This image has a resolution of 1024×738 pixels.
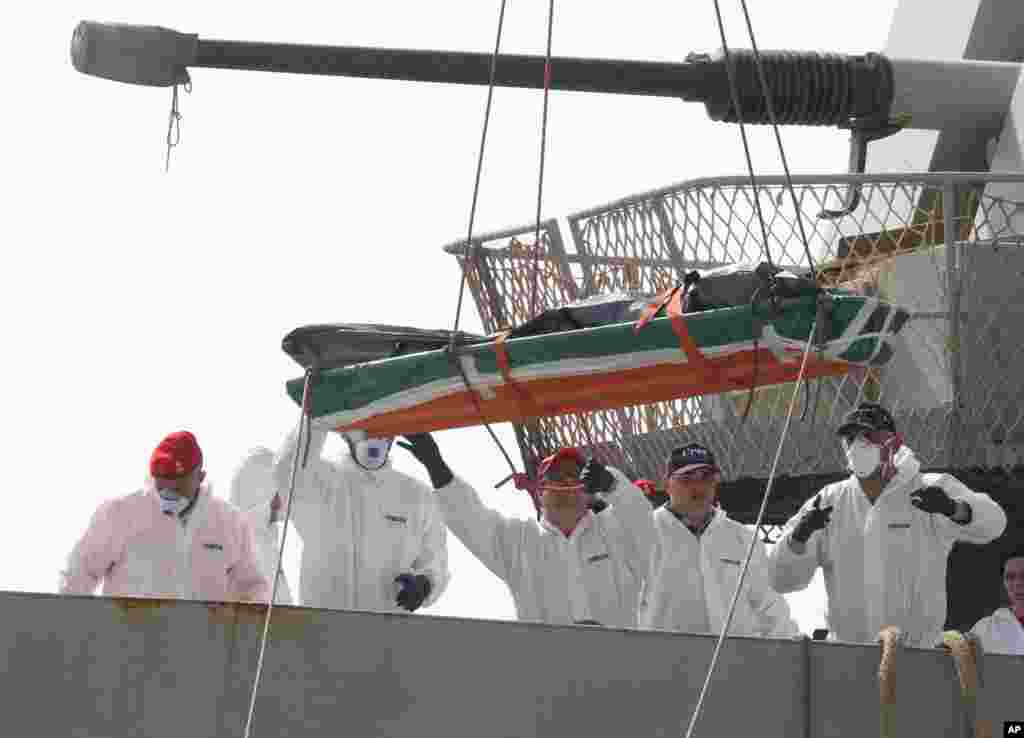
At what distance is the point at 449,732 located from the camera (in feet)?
25.2

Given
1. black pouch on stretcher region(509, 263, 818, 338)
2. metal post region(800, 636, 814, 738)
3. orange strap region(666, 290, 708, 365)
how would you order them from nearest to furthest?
metal post region(800, 636, 814, 738)
black pouch on stretcher region(509, 263, 818, 338)
orange strap region(666, 290, 708, 365)

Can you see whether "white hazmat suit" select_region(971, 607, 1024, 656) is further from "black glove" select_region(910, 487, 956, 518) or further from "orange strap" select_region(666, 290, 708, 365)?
"orange strap" select_region(666, 290, 708, 365)

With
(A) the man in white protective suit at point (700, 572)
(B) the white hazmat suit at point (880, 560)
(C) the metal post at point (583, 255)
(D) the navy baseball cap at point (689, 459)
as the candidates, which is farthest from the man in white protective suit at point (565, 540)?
(C) the metal post at point (583, 255)

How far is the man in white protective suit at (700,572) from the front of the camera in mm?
9461

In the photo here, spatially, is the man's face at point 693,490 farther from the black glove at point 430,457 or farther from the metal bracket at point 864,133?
the metal bracket at point 864,133

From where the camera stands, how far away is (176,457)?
9.45 meters

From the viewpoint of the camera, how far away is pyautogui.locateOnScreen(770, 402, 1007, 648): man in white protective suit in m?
9.35

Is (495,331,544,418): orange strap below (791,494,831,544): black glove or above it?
above

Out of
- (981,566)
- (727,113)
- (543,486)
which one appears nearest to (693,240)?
(727,113)

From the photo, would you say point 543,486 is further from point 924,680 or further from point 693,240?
point 693,240

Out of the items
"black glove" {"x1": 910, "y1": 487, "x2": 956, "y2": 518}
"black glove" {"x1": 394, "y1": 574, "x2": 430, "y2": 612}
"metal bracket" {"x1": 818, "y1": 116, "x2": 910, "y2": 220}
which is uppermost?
"metal bracket" {"x1": 818, "y1": 116, "x2": 910, "y2": 220}

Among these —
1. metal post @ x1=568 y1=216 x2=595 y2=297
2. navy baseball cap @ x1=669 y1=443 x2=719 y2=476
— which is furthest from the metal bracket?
navy baseball cap @ x1=669 y1=443 x2=719 y2=476

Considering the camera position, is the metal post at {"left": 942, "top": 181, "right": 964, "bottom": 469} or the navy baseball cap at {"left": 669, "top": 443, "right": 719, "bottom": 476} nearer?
the navy baseball cap at {"left": 669, "top": 443, "right": 719, "bottom": 476}

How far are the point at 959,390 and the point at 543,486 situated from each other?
3.35 m
